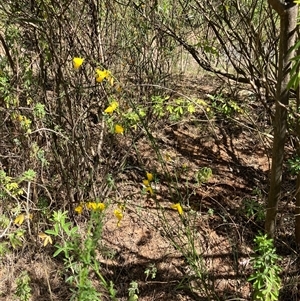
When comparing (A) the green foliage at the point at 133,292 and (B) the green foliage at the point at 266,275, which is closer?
(A) the green foliage at the point at 133,292

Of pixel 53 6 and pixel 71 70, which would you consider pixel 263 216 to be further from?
pixel 53 6

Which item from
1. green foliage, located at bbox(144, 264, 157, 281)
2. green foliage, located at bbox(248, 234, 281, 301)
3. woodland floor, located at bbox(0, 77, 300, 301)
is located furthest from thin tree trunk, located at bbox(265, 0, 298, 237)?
green foliage, located at bbox(144, 264, 157, 281)

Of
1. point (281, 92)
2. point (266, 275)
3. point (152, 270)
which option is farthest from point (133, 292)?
point (281, 92)

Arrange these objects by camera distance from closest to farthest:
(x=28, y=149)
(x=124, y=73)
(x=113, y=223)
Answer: (x=28, y=149)
(x=113, y=223)
(x=124, y=73)

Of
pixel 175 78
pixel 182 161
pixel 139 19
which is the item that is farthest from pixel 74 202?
pixel 175 78

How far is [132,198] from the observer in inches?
135

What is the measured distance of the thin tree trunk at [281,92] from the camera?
193cm

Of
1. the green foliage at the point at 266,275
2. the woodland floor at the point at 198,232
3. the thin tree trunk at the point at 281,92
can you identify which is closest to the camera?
the thin tree trunk at the point at 281,92

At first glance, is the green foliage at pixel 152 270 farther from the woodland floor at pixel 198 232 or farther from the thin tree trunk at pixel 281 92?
the thin tree trunk at pixel 281 92

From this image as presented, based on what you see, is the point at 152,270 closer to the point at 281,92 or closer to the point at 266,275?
the point at 266,275

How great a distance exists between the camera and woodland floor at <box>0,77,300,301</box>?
282 cm

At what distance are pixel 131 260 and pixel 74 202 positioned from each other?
58 cm

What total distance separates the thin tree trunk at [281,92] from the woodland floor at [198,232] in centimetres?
12

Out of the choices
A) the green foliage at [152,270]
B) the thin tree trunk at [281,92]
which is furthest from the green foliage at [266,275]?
the green foliage at [152,270]
